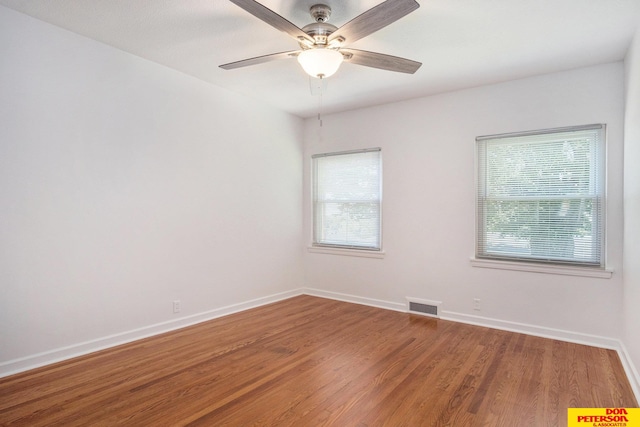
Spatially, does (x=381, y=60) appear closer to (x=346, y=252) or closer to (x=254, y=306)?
(x=346, y=252)

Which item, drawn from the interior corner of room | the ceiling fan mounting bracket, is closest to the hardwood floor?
the interior corner of room

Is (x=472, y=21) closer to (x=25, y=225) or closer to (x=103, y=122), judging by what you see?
(x=103, y=122)

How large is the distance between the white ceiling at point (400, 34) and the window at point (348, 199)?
1272 millimetres

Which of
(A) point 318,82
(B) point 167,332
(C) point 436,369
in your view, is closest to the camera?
(C) point 436,369

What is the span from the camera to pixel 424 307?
4.29m

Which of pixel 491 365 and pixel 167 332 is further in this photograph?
pixel 167 332

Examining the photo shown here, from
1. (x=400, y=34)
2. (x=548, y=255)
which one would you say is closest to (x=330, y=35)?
(x=400, y=34)

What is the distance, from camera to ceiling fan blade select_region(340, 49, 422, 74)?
247cm

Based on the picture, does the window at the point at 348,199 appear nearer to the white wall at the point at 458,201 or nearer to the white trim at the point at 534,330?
the white wall at the point at 458,201

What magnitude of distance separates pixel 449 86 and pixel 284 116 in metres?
2.28

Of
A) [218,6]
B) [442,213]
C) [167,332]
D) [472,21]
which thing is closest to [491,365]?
[442,213]

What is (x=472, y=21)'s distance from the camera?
261 centimetres

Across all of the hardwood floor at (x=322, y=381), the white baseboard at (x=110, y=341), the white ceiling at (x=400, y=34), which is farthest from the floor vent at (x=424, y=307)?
the white ceiling at (x=400, y=34)

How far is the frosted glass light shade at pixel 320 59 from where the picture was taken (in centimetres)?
231
